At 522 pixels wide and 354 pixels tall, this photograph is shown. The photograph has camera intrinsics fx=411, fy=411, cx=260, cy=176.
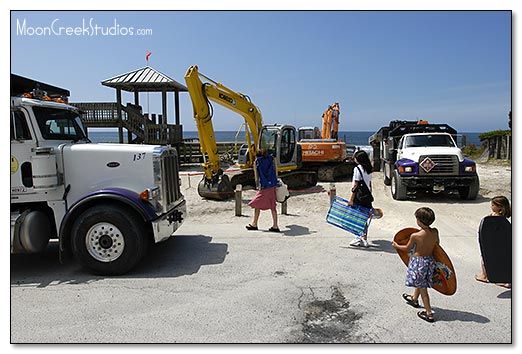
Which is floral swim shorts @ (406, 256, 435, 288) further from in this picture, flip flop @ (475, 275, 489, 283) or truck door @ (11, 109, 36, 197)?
truck door @ (11, 109, 36, 197)

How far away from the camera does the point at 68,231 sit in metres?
5.39

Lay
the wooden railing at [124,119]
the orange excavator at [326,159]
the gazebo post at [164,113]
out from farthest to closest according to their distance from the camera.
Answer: the gazebo post at [164,113] < the wooden railing at [124,119] < the orange excavator at [326,159]

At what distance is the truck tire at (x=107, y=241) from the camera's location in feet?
17.3

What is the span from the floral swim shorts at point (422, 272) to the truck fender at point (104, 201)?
3249 millimetres

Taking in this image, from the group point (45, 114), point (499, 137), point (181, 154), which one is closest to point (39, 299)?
point (45, 114)

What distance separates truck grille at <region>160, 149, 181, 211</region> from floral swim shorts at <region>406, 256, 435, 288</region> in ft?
10.9

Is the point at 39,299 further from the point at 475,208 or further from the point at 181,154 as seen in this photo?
the point at 181,154

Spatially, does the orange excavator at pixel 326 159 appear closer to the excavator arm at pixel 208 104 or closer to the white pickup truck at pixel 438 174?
the excavator arm at pixel 208 104

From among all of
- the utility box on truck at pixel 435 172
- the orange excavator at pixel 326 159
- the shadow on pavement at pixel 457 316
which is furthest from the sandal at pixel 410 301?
the orange excavator at pixel 326 159

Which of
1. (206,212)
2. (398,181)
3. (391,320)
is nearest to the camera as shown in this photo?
(391,320)

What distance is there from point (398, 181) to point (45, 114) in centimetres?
891

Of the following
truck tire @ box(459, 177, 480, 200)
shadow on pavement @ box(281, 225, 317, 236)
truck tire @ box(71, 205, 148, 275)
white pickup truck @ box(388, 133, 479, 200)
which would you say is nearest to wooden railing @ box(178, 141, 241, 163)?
white pickup truck @ box(388, 133, 479, 200)

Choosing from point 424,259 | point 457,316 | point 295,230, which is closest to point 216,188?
point 295,230

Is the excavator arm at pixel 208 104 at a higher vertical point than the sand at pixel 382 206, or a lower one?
higher
